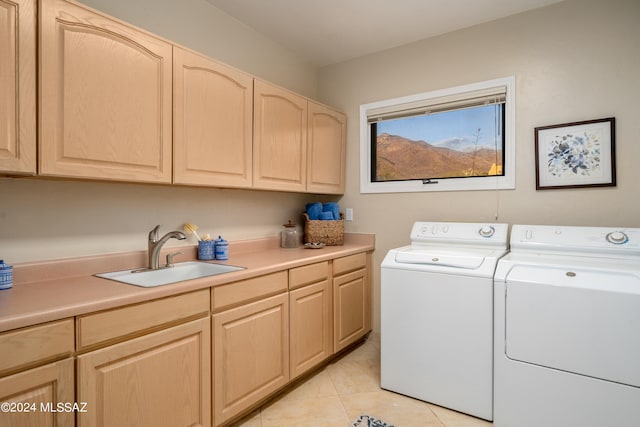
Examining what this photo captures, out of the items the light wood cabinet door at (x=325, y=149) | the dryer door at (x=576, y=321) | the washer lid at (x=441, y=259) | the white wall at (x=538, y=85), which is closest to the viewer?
the dryer door at (x=576, y=321)

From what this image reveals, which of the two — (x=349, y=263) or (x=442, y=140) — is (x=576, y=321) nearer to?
(x=349, y=263)

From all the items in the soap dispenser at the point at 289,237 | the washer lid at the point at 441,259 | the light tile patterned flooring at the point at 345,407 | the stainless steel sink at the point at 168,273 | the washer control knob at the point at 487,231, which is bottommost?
the light tile patterned flooring at the point at 345,407

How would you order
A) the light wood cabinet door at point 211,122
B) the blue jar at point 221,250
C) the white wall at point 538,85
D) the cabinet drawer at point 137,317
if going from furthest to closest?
the blue jar at point 221,250, the white wall at point 538,85, the light wood cabinet door at point 211,122, the cabinet drawer at point 137,317

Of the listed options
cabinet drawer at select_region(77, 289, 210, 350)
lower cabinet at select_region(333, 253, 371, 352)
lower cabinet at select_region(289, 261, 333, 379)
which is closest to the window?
lower cabinet at select_region(333, 253, 371, 352)

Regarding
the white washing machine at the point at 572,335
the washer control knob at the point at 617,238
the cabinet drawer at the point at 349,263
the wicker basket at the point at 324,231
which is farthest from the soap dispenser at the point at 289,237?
the washer control knob at the point at 617,238

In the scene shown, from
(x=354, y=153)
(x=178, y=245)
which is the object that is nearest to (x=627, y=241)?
(x=354, y=153)

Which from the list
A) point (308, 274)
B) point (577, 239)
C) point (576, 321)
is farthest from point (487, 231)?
point (308, 274)

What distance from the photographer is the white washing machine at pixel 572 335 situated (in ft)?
5.02

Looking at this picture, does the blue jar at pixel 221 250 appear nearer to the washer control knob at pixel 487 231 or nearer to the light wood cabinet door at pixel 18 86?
the light wood cabinet door at pixel 18 86

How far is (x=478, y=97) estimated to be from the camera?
2.55m

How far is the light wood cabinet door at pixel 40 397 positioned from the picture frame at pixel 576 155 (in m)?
2.70

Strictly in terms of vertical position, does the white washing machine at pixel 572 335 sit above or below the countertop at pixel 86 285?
below

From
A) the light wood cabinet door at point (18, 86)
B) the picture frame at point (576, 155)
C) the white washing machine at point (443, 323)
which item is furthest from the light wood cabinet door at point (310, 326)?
the picture frame at point (576, 155)

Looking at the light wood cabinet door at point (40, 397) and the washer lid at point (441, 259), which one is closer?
the light wood cabinet door at point (40, 397)
